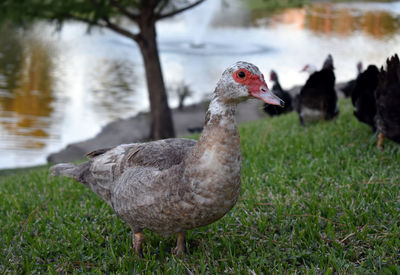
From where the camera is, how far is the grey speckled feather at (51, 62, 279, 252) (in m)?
2.71

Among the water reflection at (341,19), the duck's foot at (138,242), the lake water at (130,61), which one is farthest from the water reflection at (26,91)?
the water reflection at (341,19)

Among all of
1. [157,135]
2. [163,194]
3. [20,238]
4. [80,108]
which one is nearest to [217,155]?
[163,194]

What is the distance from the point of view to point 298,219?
3637 mm

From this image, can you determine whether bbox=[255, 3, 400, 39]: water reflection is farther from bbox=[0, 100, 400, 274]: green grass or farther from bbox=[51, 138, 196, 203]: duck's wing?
bbox=[51, 138, 196, 203]: duck's wing

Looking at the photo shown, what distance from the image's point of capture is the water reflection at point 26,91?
12484mm

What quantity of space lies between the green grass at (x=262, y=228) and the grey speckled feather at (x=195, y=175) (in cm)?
41

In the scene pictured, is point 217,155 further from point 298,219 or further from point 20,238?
point 20,238

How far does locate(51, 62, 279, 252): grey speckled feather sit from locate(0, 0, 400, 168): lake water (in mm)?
8096

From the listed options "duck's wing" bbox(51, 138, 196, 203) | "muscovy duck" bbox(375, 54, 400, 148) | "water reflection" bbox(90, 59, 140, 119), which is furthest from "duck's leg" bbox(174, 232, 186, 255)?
"water reflection" bbox(90, 59, 140, 119)

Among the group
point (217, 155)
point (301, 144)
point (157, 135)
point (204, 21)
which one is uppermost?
point (204, 21)

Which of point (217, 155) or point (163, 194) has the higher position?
point (217, 155)

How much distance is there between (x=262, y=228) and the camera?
3.53 meters

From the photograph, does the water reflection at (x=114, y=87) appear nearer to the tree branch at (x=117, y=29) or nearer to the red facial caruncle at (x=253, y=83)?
the tree branch at (x=117, y=29)

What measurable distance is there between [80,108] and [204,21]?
17.3m
